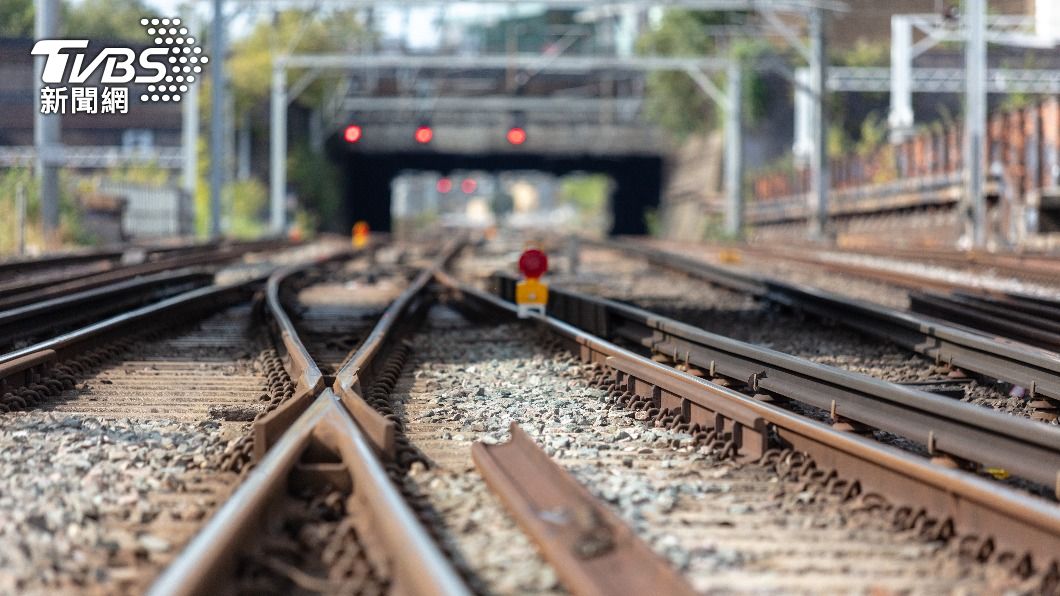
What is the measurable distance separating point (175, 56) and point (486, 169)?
39.9m

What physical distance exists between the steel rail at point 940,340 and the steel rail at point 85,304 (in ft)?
21.7

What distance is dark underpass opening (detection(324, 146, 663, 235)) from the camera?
66.3 meters

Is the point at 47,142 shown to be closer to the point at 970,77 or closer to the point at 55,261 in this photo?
the point at 55,261

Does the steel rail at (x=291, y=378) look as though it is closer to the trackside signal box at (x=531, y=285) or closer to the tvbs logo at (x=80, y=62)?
the trackside signal box at (x=531, y=285)

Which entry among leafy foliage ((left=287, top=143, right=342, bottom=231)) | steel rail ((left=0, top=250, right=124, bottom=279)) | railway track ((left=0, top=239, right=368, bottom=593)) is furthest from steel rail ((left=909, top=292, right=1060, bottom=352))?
leafy foliage ((left=287, top=143, right=342, bottom=231))

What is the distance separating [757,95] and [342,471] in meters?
54.4

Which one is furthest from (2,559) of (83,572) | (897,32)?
(897,32)

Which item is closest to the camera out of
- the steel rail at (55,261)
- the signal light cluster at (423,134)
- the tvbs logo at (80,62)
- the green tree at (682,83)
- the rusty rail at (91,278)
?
the rusty rail at (91,278)

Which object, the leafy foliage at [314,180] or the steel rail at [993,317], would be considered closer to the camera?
the steel rail at [993,317]

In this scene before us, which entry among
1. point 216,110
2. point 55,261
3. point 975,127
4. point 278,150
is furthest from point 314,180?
point 55,261

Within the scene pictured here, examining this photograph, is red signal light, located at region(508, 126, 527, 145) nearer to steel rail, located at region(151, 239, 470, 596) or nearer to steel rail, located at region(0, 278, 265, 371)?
steel rail, located at region(0, 278, 265, 371)

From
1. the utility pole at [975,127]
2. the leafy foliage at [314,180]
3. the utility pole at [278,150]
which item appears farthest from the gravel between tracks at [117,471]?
the leafy foliage at [314,180]

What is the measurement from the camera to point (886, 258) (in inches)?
976

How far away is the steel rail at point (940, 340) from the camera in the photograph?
25.6 ft
